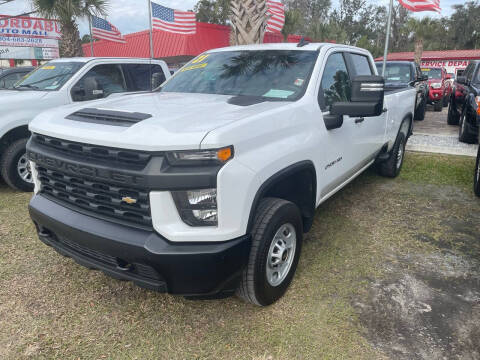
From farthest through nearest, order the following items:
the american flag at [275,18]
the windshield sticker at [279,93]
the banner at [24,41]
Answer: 1. the banner at [24,41]
2. the american flag at [275,18]
3. the windshield sticker at [279,93]

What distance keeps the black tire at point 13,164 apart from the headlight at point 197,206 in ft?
13.0

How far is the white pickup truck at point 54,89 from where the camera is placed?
4.98m

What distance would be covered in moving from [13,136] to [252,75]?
11.9 feet

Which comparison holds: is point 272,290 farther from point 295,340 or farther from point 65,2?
point 65,2

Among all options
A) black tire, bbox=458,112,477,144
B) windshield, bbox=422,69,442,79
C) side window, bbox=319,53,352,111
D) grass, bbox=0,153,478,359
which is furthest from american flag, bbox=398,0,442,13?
grass, bbox=0,153,478,359

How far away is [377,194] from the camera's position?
524cm

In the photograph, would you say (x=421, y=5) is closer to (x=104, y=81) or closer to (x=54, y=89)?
(x=104, y=81)

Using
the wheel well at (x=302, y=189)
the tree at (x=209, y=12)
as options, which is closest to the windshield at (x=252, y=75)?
the wheel well at (x=302, y=189)

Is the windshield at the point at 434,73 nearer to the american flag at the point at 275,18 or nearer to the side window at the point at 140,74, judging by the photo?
the american flag at the point at 275,18

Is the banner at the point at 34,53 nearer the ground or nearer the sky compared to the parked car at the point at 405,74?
nearer the sky

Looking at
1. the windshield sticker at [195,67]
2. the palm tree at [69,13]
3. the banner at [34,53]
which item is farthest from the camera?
the banner at [34,53]

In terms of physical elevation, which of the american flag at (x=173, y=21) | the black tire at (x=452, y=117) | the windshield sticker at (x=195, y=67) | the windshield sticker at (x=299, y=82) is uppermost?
the american flag at (x=173, y=21)

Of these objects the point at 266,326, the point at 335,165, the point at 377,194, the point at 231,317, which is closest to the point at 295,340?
the point at 266,326

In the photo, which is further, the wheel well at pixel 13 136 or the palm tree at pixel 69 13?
the palm tree at pixel 69 13
